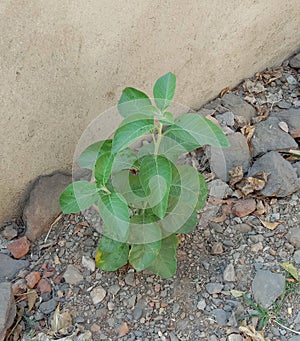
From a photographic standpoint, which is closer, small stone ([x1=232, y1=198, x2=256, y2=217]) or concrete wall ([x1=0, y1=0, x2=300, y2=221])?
concrete wall ([x1=0, y1=0, x2=300, y2=221])

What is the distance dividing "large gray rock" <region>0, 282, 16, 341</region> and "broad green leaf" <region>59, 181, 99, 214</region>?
0.36 meters

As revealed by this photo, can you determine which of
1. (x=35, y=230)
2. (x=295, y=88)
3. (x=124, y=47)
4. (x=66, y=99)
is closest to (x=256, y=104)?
(x=295, y=88)

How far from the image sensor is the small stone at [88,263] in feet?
7.14

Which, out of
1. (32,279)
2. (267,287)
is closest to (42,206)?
(32,279)

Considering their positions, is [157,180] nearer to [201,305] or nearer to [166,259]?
[166,259]

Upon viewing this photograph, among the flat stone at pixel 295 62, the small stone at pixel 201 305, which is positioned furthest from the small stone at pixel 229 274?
the flat stone at pixel 295 62

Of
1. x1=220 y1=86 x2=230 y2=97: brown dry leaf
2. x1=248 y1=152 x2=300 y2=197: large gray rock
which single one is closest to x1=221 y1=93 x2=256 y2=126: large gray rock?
x1=220 y1=86 x2=230 y2=97: brown dry leaf

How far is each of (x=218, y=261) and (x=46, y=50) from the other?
2.97 feet

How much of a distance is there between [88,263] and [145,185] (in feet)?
1.68

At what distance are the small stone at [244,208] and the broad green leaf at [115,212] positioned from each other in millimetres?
606

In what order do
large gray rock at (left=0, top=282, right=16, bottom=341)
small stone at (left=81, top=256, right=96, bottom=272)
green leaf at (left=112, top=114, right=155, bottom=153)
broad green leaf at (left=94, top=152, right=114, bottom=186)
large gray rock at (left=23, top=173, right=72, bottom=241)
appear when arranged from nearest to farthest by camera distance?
green leaf at (left=112, top=114, right=155, bottom=153) < broad green leaf at (left=94, top=152, right=114, bottom=186) < large gray rock at (left=0, top=282, right=16, bottom=341) < small stone at (left=81, top=256, right=96, bottom=272) < large gray rock at (left=23, top=173, right=72, bottom=241)

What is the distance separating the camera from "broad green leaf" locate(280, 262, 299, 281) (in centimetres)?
212

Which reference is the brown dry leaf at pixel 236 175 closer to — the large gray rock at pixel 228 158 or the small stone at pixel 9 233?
the large gray rock at pixel 228 158

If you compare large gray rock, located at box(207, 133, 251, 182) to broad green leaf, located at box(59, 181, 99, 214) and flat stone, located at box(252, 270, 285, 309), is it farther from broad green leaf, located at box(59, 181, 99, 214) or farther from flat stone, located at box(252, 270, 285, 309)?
broad green leaf, located at box(59, 181, 99, 214)
